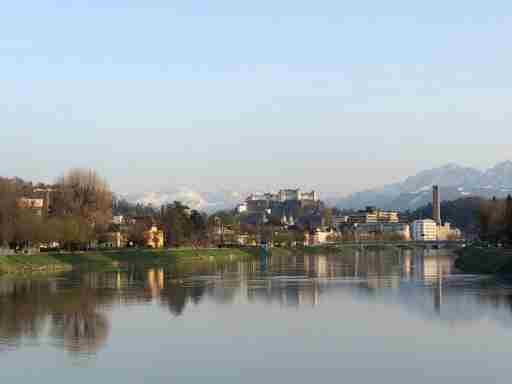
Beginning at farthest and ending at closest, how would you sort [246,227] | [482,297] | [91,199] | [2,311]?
[246,227] → [91,199] → [482,297] → [2,311]

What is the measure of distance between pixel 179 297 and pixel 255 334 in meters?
13.6

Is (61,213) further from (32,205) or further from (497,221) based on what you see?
(497,221)

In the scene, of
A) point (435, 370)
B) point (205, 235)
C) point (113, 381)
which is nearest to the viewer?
point (113, 381)

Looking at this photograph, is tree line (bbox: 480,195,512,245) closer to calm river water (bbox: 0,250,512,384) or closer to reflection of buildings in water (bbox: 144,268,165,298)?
calm river water (bbox: 0,250,512,384)

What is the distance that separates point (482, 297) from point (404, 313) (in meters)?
7.36

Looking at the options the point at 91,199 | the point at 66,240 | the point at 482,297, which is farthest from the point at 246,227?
the point at 482,297

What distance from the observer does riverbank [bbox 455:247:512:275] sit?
58487 mm

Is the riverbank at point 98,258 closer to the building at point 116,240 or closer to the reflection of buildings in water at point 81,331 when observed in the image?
the building at point 116,240

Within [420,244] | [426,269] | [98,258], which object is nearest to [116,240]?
A: [98,258]

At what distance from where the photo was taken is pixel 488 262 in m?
66.6

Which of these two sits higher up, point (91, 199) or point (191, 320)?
point (91, 199)

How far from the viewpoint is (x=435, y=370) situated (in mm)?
20516

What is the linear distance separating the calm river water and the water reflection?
0.21 feet

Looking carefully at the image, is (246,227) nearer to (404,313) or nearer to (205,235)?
(205,235)
